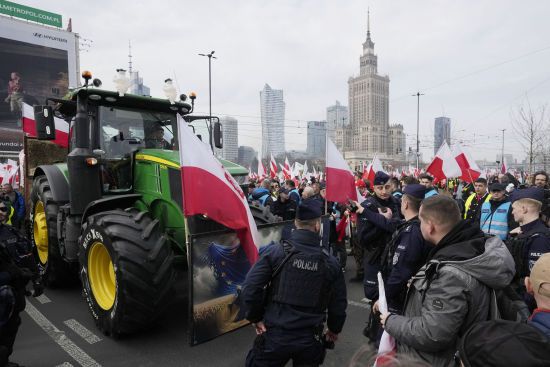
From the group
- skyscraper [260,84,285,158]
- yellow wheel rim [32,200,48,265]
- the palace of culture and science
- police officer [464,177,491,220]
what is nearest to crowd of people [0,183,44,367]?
yellow wheel rim [32,200,48,265]

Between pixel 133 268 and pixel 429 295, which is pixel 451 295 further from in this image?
pixel 133 268

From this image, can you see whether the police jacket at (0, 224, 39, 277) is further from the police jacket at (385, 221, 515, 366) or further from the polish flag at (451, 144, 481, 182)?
the polish flag at (451, 144, 481, 182)

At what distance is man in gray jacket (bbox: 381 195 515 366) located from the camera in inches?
76.0

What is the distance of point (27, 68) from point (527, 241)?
41162mm

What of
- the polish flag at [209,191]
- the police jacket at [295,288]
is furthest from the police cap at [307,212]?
the polish flag at [209,191]

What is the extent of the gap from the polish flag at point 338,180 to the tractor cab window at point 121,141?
2.42m

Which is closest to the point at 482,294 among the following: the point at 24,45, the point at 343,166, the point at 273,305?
the point at 273,305

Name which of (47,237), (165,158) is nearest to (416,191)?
(165,158)

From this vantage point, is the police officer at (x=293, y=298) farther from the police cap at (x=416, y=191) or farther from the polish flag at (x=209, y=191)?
the police cap at (x=416, y=191)

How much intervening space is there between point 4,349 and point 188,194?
7.04 feet

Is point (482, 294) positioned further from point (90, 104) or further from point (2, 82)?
point (2, 82)

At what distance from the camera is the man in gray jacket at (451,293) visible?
1931 mm

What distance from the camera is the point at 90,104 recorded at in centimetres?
523

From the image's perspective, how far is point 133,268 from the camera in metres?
3.79
